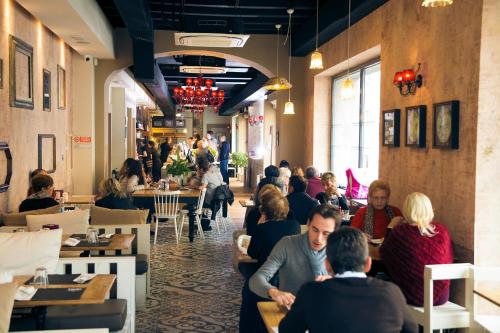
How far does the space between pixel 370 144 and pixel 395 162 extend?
203 centimetres

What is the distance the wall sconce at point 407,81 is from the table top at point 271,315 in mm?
3509

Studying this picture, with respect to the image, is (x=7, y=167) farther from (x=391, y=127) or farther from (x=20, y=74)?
(x=391, y=127)

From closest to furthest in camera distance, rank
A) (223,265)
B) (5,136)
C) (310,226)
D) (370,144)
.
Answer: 1. (310,226)
2. (5,136)
3. (223,265)
4. (370,144)

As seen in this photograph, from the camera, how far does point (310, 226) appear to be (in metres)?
3.29

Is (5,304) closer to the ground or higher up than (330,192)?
closer to the ground

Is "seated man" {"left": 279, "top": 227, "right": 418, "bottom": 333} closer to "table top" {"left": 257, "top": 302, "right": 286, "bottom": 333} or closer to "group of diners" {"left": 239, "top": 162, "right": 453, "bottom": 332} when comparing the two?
"group of diners" {"left": 239, "top": 162, "right": 453, "bottom": 332}

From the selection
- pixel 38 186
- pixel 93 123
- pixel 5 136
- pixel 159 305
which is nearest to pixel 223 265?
pixel 159 305

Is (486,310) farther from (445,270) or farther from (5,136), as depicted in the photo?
(5,136)

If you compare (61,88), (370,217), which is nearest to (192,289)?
(370,217)

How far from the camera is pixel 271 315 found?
9.34ft

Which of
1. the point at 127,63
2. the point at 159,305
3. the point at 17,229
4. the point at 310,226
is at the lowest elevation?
the point at 159,305

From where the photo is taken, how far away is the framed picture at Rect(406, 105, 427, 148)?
5520mm

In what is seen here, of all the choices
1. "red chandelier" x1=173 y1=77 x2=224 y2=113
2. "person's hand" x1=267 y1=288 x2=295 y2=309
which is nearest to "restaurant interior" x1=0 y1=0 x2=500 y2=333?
"person's hand" x1=267 y1=288 x2=295 y2=309

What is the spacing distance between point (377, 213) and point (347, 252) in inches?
126
